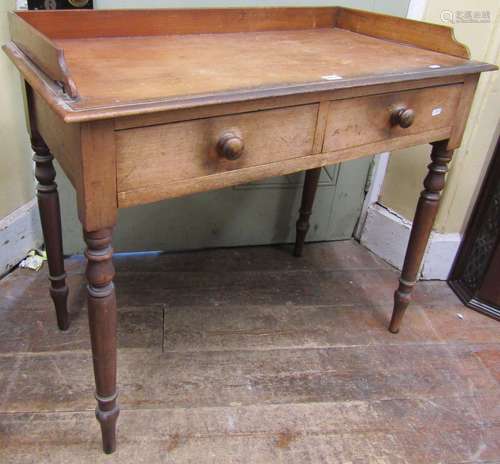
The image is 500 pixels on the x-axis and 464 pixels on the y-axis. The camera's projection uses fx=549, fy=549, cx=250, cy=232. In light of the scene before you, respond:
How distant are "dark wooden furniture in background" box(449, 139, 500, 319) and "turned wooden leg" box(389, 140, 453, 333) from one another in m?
0.37

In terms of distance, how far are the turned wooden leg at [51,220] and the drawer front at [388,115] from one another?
72cm

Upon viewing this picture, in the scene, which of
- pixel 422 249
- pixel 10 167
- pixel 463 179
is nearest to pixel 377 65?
pixel 422 249

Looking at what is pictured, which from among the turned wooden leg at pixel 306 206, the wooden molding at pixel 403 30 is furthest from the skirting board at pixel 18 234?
the wooden molding at pixel 403 30

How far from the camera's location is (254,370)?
158 cm

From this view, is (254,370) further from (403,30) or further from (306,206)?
(403,30)

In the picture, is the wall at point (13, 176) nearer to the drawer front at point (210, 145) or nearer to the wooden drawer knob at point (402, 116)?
the drawer front at point (210, 145)

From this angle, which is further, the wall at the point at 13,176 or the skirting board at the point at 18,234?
the skirting board at the point at 18,234

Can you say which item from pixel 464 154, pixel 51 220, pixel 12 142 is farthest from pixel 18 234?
pixel 464 154

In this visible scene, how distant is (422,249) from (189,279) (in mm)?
815

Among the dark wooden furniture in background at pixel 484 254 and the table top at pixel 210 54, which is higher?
the table top at pixel 210 54

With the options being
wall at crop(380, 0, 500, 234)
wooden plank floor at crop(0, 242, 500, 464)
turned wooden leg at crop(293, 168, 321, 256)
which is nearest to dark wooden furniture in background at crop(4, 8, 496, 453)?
wooden plank floor at crop(0, 242, 500, 464)

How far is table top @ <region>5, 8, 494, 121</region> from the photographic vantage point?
96 centimetres

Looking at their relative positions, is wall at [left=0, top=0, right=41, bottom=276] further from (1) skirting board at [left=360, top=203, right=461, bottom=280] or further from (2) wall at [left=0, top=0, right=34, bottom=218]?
(1) skirting board at [left=360, top=203, right=461, bottom=280]

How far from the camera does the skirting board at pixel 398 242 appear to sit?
2000 mm
